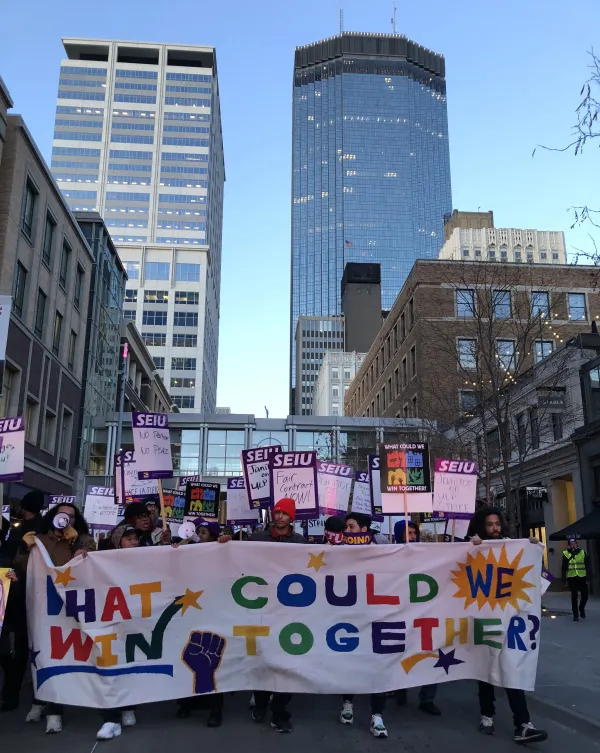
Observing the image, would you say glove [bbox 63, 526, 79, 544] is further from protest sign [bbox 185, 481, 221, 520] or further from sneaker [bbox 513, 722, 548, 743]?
protest sign [bbox 185, 481, 221, 520]

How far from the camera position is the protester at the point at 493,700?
5.73 metres

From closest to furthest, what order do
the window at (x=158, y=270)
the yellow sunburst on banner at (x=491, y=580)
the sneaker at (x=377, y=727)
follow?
1. the sneaker at (x=377, y=727)
2. the yellow sunburst on banner at (x=491, y=580)
3. the window at (x=158, y=270)

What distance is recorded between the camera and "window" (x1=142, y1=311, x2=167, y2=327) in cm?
11769

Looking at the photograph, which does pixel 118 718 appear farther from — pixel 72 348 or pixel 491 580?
pixel 72 348

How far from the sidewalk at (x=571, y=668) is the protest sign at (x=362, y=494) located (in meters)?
4.15

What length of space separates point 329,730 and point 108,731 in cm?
186

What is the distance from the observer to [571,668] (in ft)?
30.2

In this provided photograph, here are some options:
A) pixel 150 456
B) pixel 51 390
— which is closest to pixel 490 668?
pixel 150 456

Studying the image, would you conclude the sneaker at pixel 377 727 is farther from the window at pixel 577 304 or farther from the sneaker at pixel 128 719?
the window at pixel 577 304

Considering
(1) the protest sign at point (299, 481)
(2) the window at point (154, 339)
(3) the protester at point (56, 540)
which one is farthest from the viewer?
(2) the window at point (154, 339)

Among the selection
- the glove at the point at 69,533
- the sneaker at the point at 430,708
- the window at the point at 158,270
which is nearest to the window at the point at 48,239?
the glove at the point at 69,533

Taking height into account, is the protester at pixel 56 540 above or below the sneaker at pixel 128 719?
above

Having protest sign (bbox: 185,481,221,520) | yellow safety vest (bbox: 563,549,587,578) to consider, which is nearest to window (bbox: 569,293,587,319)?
yellow safety vest (bbox: 563,549,587,578)

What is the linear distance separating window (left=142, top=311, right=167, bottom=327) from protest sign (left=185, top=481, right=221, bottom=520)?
10609 cm
